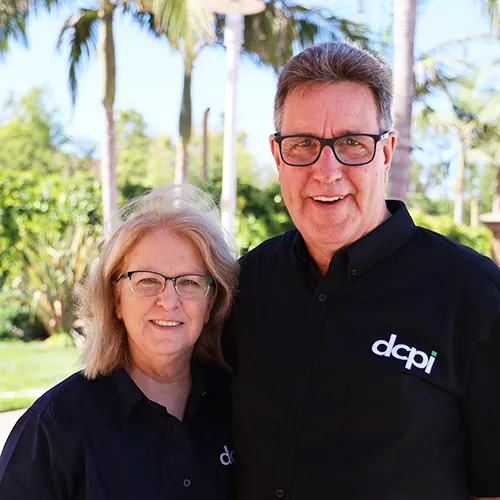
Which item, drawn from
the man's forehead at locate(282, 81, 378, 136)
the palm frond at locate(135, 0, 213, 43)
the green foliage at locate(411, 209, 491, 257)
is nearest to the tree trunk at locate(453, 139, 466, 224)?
the green foliage at locate(411, 209, 491, 257)

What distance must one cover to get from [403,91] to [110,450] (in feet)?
18.8

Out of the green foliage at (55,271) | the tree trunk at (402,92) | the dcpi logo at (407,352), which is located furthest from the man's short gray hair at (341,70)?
the green foliage at (55,271)

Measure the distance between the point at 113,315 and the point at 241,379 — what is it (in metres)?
0.55

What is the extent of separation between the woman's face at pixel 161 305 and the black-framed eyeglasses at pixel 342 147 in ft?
1.83

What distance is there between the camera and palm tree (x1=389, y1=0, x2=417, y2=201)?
7.02 meters

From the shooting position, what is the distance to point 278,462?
220cm

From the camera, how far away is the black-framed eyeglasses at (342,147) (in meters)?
2.22

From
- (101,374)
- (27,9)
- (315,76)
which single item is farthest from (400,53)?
(27,9)

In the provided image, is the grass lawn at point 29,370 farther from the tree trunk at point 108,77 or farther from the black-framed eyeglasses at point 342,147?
the black-framed eyeglasses at point 342,147

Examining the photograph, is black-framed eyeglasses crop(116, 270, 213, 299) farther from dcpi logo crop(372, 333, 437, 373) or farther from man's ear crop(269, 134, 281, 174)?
dcpi logo crop(372, 333, 437, 373)

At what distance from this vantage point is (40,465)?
2168 mm

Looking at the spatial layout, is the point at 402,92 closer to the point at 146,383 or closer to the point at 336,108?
the point at 336,108

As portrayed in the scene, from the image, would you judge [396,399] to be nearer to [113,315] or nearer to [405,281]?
[405,281]

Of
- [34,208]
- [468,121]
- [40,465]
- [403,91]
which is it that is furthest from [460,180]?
[40,465]
